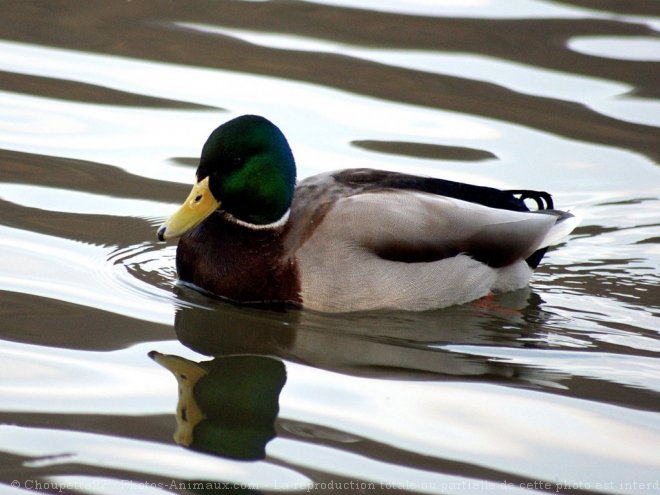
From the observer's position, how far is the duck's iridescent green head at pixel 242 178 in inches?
251

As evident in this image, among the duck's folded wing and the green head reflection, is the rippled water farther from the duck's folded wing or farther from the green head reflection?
the duck's folded wing

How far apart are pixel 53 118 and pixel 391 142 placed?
7.54ft

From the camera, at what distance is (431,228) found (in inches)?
259

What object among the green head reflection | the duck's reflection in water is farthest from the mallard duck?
the green head reflection

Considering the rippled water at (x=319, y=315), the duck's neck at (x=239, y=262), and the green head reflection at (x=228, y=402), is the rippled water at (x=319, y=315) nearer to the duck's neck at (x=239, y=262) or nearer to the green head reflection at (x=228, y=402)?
the green head reflection at (x=228, y=402)

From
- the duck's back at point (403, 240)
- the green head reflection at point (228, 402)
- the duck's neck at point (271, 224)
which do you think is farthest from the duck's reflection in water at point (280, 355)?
the duck's neck at point (271, 224)

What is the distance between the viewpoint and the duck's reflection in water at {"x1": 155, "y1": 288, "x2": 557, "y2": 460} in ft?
16.4

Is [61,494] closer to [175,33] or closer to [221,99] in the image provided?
[221,99]

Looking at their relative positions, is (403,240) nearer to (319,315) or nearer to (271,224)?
(319,315)

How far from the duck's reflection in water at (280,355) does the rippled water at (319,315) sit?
0.02 metres

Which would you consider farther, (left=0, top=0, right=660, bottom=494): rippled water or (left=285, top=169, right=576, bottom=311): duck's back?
(left=285, top=169, right=576, bottom=311): duck's back

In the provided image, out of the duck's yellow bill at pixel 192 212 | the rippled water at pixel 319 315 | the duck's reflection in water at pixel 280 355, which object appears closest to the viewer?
the rippled water at pixel 319 315

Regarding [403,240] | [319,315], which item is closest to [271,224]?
[319,315]

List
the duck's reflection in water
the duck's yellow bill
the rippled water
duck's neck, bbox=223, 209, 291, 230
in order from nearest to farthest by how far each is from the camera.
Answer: the rippled water < the duck's reflection in water < the duck's yellow bill < duck's neck, bbox=223, 209, 291, 230
